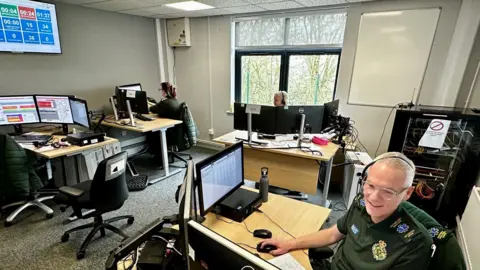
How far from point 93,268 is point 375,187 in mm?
2208

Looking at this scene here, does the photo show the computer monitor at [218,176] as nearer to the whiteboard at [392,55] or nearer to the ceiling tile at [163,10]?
the whiteboard at [392,55]

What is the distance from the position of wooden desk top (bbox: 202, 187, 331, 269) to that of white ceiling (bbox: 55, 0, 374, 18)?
2.74 metres

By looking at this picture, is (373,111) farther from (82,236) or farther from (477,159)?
(82,236)

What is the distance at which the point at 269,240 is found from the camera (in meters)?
1.22

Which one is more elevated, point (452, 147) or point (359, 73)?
point (359, 73)

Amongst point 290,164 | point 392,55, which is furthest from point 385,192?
point 392,55

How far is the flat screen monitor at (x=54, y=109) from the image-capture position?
299 centimetres

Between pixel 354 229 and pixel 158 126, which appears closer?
pixel 354 229

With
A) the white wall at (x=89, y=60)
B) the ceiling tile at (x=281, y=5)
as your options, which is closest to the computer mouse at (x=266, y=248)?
the ceiling tile at (x=281, y=5)

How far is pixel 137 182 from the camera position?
341 centimetres

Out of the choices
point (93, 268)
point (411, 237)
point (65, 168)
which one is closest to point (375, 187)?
point (411, 237)

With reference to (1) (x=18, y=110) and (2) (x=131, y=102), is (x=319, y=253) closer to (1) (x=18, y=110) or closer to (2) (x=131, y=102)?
(2) (x=131, y=102)

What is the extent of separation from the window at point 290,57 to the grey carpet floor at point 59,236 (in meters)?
1.81

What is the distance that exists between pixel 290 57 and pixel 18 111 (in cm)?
383
